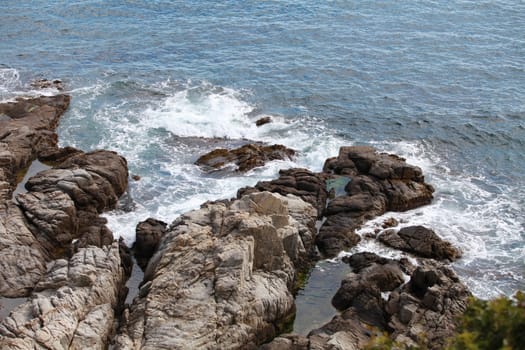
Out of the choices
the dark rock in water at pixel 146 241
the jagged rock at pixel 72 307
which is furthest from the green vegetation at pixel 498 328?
the dark rock in water at pixel 146 241

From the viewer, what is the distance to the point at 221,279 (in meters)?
33.3

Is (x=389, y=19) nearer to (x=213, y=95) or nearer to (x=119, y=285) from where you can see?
(x=213, y=95)

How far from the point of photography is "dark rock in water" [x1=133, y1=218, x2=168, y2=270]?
128 feet

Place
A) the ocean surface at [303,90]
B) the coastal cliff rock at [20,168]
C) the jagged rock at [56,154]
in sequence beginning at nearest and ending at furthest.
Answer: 1. the coastal cliff rock at [20,168]
2. the ocean surface at [303,90]
3. the jagged rock at [56,154]

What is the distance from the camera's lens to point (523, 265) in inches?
1553

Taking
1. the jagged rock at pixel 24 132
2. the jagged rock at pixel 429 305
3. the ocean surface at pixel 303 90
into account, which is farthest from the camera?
the ocean surface at pixel 303 90

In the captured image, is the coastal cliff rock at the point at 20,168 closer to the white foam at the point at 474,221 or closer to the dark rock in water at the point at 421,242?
the white foam at the point at 474,221

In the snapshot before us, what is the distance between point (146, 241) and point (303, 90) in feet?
95.3

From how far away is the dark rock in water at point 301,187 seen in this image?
143ft

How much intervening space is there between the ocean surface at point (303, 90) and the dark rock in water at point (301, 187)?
234cm

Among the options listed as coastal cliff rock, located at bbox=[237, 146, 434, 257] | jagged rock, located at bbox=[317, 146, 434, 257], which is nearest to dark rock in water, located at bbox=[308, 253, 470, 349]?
jagged rock, located at bbox=[317, 146, 434, 257]

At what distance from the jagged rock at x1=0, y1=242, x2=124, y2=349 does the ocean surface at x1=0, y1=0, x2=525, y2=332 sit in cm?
594

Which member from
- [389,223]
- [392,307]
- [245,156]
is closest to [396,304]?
[392,307]

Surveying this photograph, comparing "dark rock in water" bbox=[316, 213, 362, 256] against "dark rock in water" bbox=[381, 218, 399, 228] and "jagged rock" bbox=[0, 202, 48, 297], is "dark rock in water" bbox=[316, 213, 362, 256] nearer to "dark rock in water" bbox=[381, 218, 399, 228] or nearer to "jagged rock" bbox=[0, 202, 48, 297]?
"dark rock in water" bbox=[381, 218, 399, 228]
